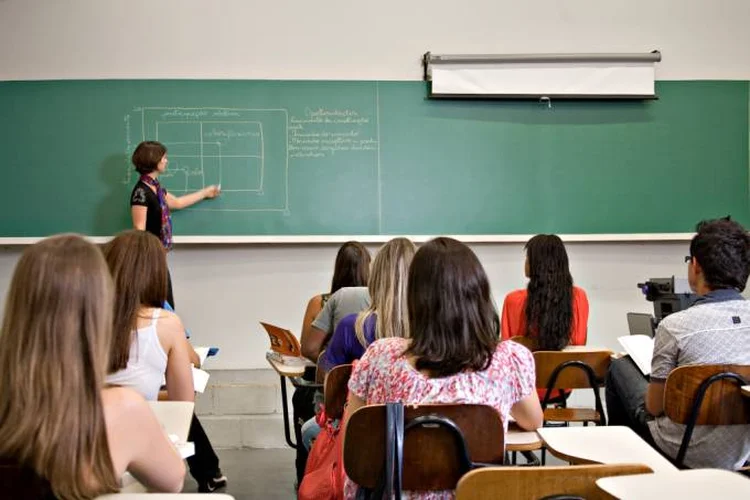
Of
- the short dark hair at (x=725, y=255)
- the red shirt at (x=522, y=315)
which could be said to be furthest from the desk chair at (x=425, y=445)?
the red shirt at (x=522, y=315)

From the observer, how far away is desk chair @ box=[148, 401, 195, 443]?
1939 mm

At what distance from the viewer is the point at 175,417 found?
6.75 feet

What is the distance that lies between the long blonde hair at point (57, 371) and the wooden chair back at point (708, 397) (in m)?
1.69

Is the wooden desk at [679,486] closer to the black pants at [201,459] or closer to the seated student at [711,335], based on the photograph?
the seated student at [711,335]

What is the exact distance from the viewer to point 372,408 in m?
1.80

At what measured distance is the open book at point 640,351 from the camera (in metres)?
2.92

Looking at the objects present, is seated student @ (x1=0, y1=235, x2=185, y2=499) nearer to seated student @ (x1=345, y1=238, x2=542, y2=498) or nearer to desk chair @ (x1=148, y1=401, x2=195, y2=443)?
desk chair @ (x1=148, y1=401, x2=195, y2=443)

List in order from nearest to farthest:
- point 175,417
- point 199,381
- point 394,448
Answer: point 394,448 → point 175,417 → point 199,381

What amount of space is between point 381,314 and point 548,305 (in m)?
1.28

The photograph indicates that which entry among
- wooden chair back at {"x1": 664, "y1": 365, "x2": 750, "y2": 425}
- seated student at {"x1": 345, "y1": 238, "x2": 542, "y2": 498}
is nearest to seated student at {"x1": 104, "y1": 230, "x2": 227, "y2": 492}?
seated student at {"x1": 345, "y1": 238, "x2": 542, "y2": 498}

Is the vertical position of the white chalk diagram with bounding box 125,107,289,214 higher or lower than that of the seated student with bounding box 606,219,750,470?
higher

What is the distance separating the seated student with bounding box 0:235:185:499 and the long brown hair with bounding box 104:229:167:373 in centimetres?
97

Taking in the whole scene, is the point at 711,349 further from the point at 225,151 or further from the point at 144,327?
the point at 225,151

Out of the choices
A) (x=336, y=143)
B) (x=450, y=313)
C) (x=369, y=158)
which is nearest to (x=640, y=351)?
(x=450, y=313)
